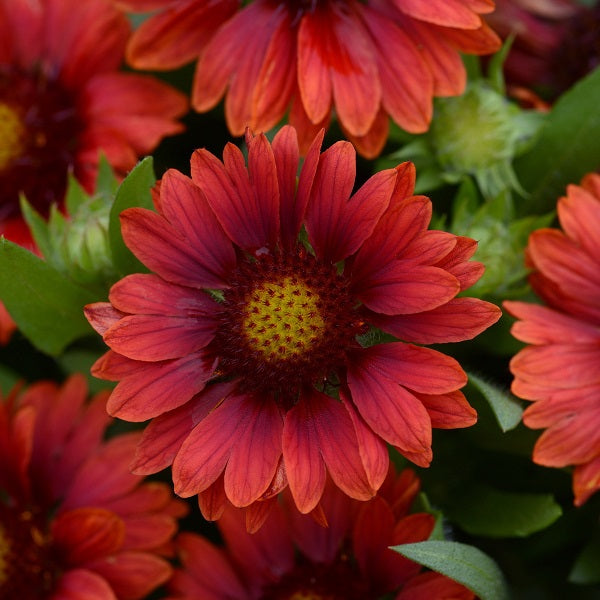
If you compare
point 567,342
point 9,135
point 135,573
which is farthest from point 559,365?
point 9,135

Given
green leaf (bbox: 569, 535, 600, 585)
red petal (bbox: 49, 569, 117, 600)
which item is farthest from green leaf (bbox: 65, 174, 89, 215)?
green leaf (bbox: 569, 535, 600, 585)

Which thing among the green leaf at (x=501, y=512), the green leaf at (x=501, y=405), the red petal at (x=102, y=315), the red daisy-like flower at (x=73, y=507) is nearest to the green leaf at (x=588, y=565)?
the green leaf at (x=501, y=512)

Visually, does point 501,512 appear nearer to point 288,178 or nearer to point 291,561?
point 291,561

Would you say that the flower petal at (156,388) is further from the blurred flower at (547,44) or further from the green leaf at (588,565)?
the blurred flower at (547,44)

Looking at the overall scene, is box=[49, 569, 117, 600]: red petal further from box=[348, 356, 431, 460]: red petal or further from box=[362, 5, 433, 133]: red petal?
box=[362, 5, 433, 133]: red petal

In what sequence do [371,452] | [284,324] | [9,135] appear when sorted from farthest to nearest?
1. [9,135]
2. [284,324]
3. [371,452]
